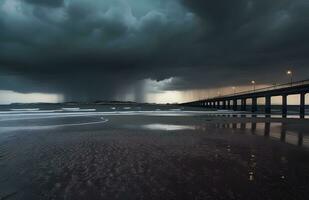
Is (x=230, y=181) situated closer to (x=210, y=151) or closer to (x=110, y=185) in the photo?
(x=110, y=185)

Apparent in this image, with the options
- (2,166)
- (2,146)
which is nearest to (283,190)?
(2,166)

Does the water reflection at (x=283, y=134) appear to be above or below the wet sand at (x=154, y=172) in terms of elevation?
above

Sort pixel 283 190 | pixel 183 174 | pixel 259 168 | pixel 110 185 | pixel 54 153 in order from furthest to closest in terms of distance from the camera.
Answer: pixel 54 153
pixel 259 168
pixel 183 174
pixel 110 185
pixel 283 190

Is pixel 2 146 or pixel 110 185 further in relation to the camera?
pixel 2 146

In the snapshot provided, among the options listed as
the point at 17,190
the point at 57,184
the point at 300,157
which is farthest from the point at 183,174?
the point at 300,157

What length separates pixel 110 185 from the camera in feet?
26.3

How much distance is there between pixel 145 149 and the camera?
1450 centimetres

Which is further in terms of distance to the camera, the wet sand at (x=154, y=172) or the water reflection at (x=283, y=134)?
the water reflection at (x=283, y=134)

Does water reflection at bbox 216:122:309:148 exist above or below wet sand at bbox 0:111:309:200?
above

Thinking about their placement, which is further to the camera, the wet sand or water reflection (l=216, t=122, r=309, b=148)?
water reflection (l=216, t=122, r=309, b=148)

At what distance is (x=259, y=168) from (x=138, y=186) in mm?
5280

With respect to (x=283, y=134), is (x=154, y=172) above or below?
below

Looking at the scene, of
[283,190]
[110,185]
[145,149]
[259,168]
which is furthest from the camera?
[145,149]

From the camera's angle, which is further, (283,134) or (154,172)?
(283,134)
